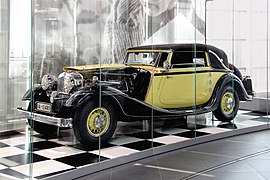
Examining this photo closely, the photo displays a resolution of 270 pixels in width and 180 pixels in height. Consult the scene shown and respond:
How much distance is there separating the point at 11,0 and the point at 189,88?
2.79 meters

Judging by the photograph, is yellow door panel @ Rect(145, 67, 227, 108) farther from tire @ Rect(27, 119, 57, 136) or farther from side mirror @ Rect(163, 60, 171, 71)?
tire @ Rect(27, 119, 57, 136)

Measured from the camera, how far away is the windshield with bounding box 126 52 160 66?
15.3 ft

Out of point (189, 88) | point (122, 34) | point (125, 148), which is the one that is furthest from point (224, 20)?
point (125, 148)

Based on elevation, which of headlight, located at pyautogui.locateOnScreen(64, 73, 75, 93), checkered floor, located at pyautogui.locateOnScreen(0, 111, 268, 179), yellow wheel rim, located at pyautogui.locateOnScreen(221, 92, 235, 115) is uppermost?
headlight, located at pyautogui.locateOnScreen(64, 73, 75, 93)

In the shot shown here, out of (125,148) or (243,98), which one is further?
(243,98)

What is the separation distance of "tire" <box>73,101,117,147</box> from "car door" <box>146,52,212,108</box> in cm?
76

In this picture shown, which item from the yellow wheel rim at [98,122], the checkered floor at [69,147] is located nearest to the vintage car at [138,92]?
the yellow wheel rim at [98,122]

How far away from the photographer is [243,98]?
6227 millimetres

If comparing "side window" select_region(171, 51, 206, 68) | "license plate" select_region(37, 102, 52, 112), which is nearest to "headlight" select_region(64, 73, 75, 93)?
"license plate" select_region(37, 102, 52, 112)

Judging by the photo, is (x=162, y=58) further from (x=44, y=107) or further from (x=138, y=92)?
(x=44, y=107)

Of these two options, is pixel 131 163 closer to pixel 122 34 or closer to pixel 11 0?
pixel 122 34

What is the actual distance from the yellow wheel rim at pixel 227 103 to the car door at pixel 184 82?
36 cm

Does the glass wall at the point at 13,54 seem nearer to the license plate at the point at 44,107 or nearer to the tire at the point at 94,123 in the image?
the license plate at the point at 44,107

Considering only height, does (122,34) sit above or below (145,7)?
below
